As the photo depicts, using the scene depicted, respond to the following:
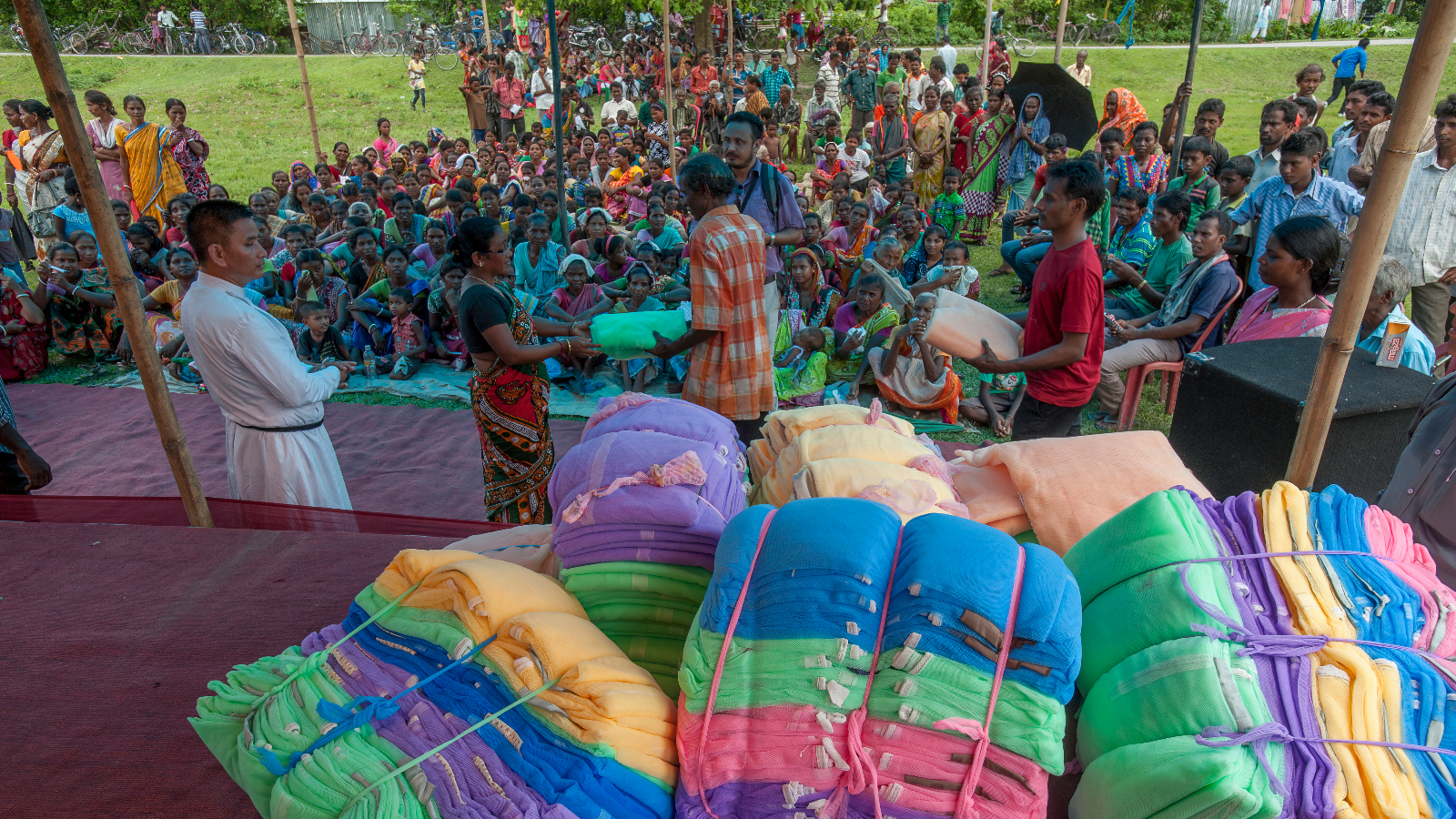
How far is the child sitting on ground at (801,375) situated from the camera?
5520 millimetres

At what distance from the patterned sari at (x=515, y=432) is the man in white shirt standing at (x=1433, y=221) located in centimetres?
518

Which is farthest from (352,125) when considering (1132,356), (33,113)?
(1132,356)

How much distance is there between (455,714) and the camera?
1238 millimetres

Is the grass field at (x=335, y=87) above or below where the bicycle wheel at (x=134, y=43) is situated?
below

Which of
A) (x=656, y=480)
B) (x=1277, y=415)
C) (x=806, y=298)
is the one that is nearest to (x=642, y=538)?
(x=656, y=480)

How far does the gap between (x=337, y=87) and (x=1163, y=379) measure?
22766 millimetres

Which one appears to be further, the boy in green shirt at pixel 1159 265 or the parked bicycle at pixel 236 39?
the parked bicycle at pixel 236 39

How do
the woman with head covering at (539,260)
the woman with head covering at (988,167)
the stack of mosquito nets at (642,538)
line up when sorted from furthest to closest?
the woman with head covering at (988,167) → the woman with head covering at (539,260) → the stack of mosquito nets at (642,538)

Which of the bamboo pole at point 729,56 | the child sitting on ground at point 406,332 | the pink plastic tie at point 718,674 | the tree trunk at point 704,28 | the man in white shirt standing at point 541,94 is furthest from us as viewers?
the tree trunk at point 704,28

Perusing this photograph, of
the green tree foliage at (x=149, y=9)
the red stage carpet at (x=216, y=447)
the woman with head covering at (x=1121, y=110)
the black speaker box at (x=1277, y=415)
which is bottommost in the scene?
the red stage carpet at (x=216, y=447)

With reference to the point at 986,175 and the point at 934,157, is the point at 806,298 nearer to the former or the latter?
the point at 986,175

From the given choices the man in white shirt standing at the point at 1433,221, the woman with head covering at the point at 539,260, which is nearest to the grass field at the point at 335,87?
the man in white shirt standing at the point at 1433,221

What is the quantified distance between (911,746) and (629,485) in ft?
2.15

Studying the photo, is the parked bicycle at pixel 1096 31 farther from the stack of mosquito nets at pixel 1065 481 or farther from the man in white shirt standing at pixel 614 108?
the stack of mosquito nets at pixel 1065 481
